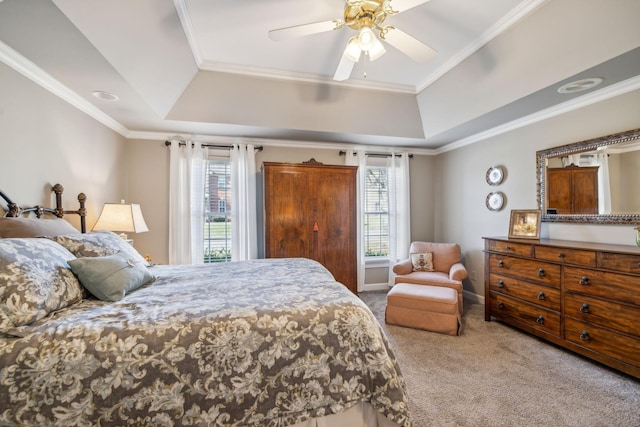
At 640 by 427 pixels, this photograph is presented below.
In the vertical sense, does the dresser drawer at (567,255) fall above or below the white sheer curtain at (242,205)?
below

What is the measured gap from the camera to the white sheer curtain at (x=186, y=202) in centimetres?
359

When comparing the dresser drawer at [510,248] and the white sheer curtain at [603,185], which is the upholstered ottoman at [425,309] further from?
the white sheer curtain at [603,185]

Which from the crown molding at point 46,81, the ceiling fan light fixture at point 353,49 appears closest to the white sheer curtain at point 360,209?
the ceiling fan light fixture at point 353,49

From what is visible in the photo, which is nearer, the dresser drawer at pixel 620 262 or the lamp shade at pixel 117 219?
the dresser drawer at pixel 620 262

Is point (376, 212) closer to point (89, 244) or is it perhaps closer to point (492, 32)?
point (492, 32)

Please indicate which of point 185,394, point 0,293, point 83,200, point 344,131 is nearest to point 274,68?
point 344,131

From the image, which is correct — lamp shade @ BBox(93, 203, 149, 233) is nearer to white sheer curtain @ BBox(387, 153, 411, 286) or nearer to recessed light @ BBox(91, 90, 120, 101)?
recessed light @ BBox(91, 90, 120, 101)

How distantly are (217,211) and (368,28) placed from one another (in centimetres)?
303

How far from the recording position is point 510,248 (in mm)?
2801

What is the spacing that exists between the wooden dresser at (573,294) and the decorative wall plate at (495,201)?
73 cm

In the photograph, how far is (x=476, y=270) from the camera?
379 cm

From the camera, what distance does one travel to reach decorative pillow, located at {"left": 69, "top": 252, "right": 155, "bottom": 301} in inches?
55.9

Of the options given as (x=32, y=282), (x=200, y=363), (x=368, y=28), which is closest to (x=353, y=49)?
(x=368, y=28)

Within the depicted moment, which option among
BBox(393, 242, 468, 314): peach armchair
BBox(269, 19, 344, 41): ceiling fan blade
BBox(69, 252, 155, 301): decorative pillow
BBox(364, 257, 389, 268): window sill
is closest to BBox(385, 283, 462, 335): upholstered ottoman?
BBox(393, 242, 468, 314): peach armchair
